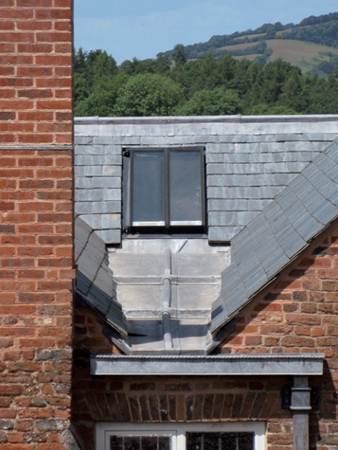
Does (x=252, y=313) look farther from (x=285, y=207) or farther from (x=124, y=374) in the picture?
(x=285, y=207)

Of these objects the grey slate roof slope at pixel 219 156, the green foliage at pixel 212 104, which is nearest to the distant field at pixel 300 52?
the green foliage at pixel 212 104

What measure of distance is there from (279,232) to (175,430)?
1.94 meters

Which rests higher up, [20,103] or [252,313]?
[20,103]

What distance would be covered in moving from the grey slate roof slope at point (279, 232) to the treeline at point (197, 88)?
5744 centimetres

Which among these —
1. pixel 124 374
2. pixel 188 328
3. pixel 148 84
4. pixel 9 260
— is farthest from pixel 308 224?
pixel 148 84

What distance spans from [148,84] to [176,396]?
2786 inches

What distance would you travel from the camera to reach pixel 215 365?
736cm

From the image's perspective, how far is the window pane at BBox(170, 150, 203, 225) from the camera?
32.8 ft

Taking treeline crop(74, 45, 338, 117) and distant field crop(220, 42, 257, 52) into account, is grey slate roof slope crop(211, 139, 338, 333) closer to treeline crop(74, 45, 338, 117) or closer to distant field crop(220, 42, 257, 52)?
treeline crop(74, 45, 338, 117)

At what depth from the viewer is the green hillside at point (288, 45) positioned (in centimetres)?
15425

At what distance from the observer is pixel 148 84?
77.2 metres

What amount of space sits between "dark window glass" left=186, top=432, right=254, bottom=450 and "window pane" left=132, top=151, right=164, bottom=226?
2824 mm

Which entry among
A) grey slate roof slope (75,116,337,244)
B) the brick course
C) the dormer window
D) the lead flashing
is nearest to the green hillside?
grey slate roof slope (75,116,337,244)

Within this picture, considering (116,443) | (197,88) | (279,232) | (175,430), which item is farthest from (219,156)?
(197,88)
